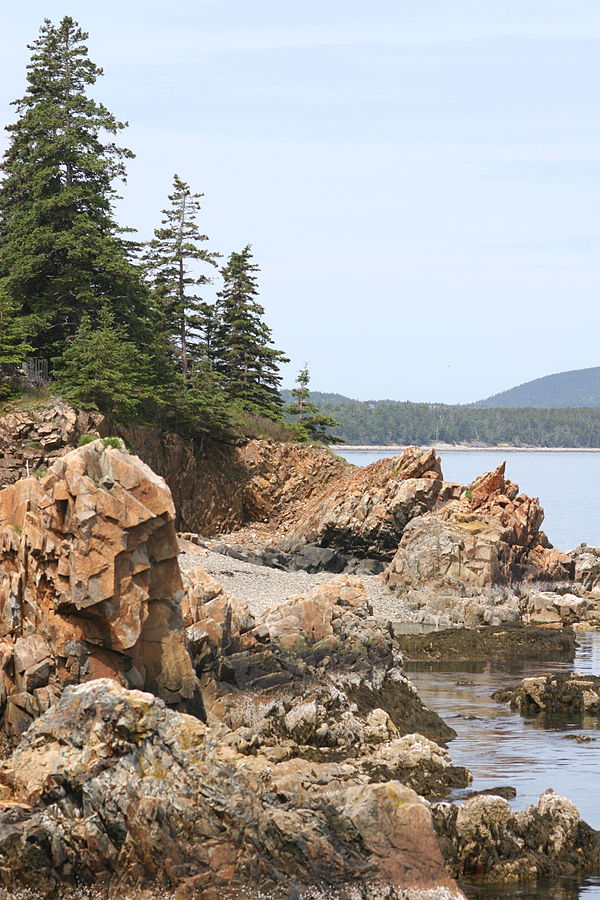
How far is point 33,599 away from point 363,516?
126 ft

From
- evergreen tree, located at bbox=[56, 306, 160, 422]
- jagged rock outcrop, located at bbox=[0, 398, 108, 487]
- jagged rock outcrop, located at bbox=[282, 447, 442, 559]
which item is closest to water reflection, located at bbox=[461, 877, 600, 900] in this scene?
jagged rock outcrop, located at bbox=[0, 398, 108, 487]

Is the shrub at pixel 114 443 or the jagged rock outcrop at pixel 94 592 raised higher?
the shrub at pixel 114 443

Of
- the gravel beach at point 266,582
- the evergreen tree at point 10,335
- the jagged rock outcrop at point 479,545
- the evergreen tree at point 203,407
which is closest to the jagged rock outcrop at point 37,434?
the evergreen tree at point 10,335

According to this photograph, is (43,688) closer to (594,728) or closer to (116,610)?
(116,610)

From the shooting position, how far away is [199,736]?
18.8m

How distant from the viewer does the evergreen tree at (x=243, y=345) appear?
7681cm

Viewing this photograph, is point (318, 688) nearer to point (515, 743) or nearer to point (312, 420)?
point (515, 743)

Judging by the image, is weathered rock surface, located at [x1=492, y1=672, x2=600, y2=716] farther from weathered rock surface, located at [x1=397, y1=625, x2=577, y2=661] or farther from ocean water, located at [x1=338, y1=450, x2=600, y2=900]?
weathered rock surface, located at [x1=397, y1=625, x2=577, y2=661]

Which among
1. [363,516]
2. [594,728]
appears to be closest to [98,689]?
[594,728]

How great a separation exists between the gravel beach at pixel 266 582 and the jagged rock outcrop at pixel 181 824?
2377cm

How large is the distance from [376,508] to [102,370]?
14474 millimetres

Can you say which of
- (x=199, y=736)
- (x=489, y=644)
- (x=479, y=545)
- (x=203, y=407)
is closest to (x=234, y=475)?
(x=203, y=407)

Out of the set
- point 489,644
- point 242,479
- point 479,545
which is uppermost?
point 242,479

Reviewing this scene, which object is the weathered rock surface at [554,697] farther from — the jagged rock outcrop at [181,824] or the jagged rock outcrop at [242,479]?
the jagged rock outcrop at [242,479]
